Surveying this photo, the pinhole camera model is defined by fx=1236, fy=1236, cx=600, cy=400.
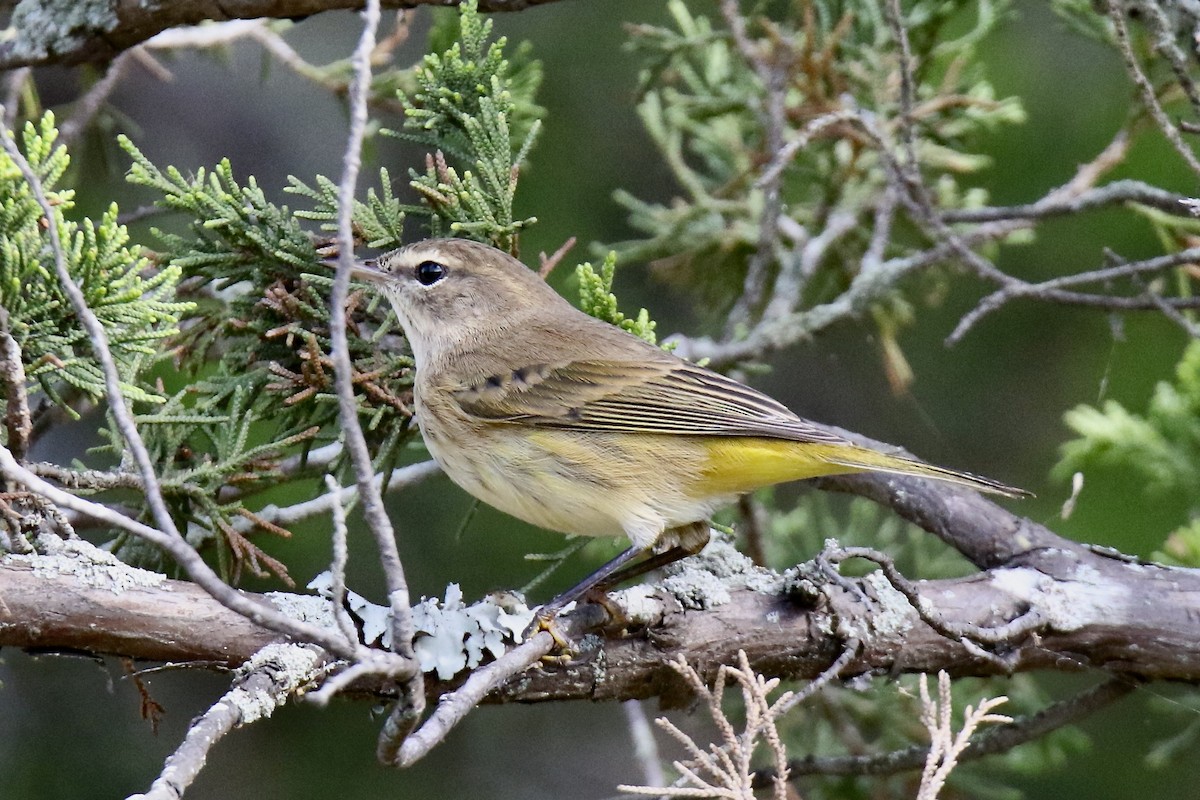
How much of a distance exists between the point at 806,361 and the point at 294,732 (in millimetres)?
3474

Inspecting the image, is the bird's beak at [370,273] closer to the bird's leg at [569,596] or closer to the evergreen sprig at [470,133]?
the evergreen sprig at [470,133]

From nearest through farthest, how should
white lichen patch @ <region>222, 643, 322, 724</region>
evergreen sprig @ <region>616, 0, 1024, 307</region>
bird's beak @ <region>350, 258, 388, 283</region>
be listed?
white lichen patch @ <region>222, 643, 322, 724</region>, bird's beak @ <region>350, 258, 388, 283</region>, evergreen sprig @ <region>616, 0, 1024, 307</region>

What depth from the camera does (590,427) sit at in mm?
3717

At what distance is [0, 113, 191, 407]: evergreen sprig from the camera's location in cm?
278

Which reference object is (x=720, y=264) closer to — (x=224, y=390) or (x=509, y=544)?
(x=509, y=544)

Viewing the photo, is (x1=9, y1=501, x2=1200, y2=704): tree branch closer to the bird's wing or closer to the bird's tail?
the bird's tail

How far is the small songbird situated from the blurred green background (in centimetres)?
129

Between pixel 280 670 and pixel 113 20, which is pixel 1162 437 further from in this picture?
pixel 113 20

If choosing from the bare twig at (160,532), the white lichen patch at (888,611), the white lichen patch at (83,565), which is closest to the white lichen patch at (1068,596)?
A: the white lichen patch at (888,611)

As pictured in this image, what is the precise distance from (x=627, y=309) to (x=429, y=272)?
8.36ft

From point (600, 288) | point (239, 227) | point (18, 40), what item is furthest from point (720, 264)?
point (18, 40)

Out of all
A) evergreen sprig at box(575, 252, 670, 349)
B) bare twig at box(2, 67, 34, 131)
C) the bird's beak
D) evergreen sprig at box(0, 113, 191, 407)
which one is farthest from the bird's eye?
bare twig at box(2, 67, 34, 131)

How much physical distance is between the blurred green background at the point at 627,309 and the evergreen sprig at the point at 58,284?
7.33 feet

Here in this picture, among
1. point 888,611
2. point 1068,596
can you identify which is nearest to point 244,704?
point 888,611
